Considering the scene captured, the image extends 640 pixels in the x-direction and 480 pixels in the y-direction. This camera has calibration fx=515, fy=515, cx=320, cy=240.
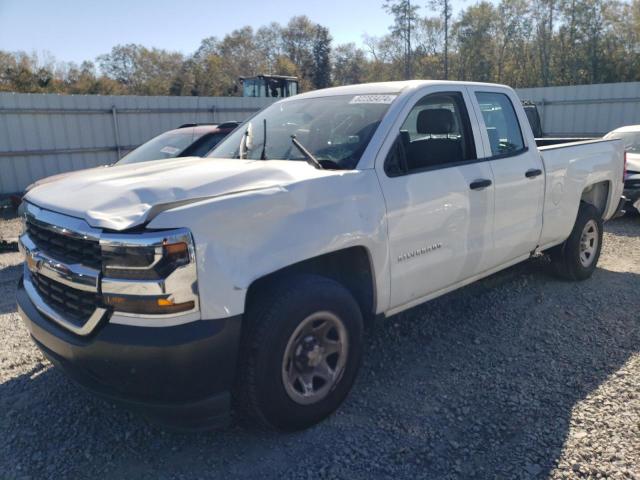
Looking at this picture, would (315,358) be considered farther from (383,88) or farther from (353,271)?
(383,88)

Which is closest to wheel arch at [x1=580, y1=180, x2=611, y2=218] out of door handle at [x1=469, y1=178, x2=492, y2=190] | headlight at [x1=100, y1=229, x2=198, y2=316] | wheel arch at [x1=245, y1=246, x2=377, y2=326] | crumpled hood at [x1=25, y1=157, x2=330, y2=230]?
door handle at [x1=469, y1=178, x2=492, y2=190]

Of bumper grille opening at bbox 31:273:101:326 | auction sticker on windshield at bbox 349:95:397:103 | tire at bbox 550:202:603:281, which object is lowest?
tire at bbox 550:202:603:281

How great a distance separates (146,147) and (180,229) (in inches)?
233

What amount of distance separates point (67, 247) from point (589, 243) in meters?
5.24

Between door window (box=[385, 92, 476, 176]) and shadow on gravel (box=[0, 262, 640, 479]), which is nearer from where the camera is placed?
shadow on gravel (box=[0, 262, 640, 479])

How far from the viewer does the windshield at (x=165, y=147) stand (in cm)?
738

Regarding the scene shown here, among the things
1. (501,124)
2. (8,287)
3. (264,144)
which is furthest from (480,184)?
(8,287)

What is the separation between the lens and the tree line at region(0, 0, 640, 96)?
43844mm

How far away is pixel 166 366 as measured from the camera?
7.69 feet

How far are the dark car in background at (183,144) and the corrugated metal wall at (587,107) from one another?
13356mm

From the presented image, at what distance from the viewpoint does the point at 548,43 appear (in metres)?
49.0

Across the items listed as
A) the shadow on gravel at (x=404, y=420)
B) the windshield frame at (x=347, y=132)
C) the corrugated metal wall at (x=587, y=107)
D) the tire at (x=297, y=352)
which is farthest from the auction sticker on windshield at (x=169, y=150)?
the corrugated metal wall at (x=587, y=107)

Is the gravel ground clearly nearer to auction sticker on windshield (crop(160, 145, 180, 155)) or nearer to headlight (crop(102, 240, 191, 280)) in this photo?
headlight (crop(102, 240, 191, 280))

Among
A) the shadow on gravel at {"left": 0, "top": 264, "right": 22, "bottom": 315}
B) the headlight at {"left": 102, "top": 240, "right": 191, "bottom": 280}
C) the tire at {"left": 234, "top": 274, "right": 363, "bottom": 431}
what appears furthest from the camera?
the shadow on gravel at {"left": 0, "top": 264, "right": 22, "bottom": 315}
